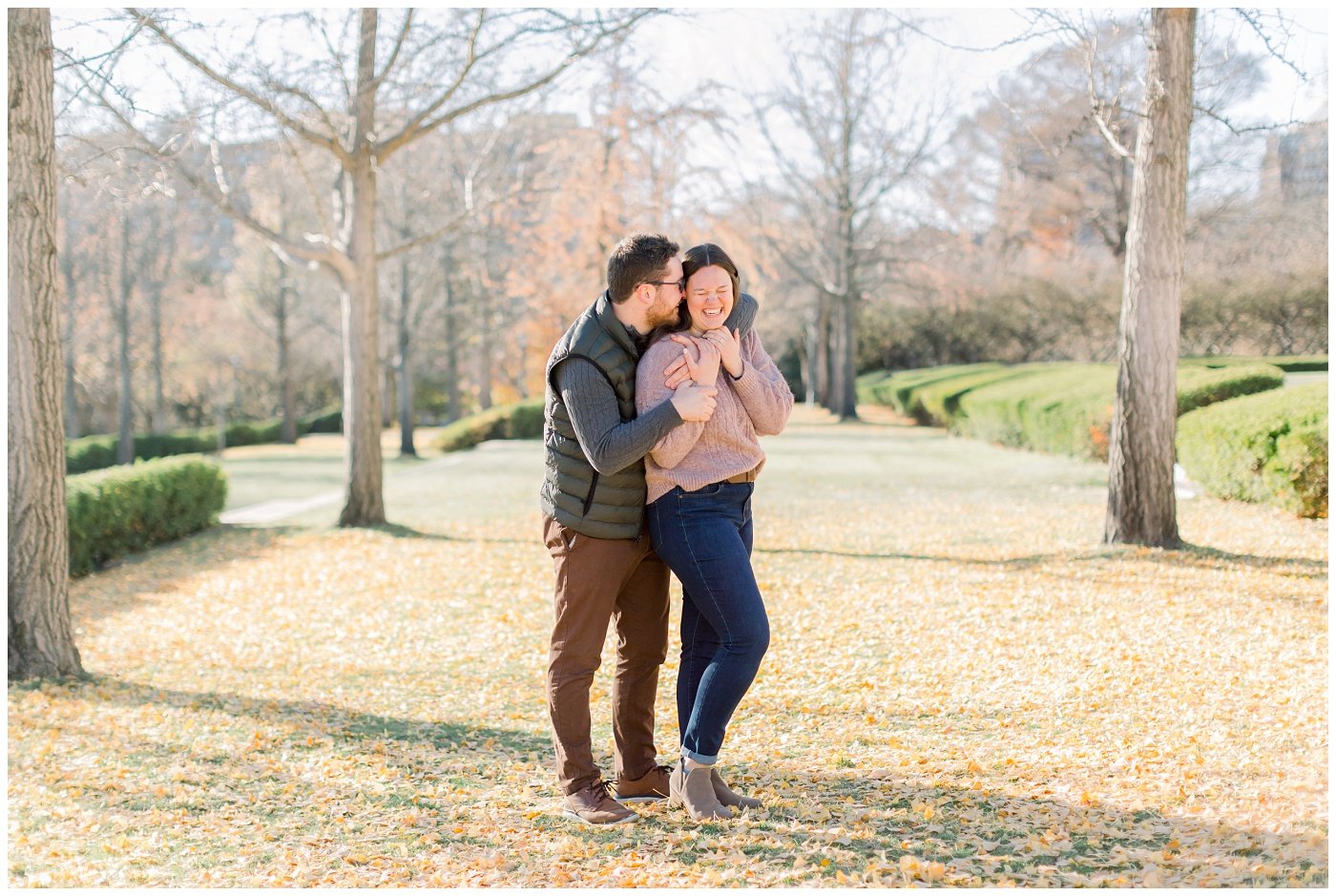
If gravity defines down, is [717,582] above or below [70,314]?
below

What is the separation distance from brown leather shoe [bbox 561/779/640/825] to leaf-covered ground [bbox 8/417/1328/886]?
0.04m

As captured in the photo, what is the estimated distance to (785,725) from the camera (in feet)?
16.6

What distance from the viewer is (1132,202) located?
8797 mm

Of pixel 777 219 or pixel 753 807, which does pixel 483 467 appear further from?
pixel 753 807

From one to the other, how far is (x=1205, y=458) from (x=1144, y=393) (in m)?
3.10

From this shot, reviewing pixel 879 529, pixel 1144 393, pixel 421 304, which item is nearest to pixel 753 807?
pixel 1144 393

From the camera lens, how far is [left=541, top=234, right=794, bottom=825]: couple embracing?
3410 mm

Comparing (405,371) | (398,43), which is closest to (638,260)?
(398,43)

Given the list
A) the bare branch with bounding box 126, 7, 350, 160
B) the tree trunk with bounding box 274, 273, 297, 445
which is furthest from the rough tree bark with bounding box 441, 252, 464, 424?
the bare branch with bounding box 126, 7, 350, 160

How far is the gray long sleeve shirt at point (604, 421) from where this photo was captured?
10.9 feet

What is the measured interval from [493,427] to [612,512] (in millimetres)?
24356

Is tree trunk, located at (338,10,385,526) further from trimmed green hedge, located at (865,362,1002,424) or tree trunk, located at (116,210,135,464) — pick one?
trimmed green hedge, located at (865,362,1002,424)

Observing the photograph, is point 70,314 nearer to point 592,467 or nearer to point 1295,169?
point 1295,169

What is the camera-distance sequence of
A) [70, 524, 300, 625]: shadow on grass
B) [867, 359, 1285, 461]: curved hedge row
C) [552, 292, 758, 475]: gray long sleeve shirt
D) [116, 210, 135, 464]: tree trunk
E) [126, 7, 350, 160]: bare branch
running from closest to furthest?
1. [552, 292, 758, 475]: gray long sleeve shirt
2. [70, 524, 300, 625]: shadow on grass
3. [126, 7, 350, 160]: bare branch
4. [867, 359, 1285, 461]: curved hedge row
5. [116, 210, 135, 464]: tree trunk
